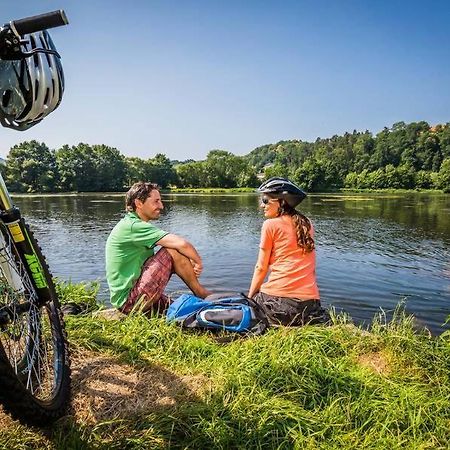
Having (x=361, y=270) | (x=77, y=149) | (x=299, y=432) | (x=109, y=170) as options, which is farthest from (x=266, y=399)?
(x=77, y=149)

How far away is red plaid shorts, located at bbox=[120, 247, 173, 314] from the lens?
175 inches

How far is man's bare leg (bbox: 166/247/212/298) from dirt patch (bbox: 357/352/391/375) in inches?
79.8

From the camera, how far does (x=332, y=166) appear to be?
122 metres

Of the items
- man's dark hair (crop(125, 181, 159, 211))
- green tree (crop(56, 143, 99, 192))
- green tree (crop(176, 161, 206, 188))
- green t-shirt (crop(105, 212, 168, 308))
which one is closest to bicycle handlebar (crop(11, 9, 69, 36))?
green t-shirt (crop(105, 212, 168, 308))

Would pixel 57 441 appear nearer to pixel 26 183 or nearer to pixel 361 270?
pixel 361 270

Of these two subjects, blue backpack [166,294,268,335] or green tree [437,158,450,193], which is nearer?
blue backpack [166,294,268,335]

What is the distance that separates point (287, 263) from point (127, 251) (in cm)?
182

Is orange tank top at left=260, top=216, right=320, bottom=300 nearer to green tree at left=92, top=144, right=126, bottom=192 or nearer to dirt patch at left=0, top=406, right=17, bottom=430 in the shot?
dirt patch at left=0, top=406, right=17, bottom=430

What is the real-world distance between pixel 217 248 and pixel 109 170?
90.0 metres

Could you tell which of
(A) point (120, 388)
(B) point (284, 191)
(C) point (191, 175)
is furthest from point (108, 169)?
(A) point (120, 388)

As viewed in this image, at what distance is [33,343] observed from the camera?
265cm

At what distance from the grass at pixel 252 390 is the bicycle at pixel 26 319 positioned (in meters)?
0.25

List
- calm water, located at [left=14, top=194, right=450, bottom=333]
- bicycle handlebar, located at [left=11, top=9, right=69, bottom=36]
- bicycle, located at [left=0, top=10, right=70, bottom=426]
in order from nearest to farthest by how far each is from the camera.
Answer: bicycle handlebar, located at [left=11, top=9, right=69, bottom=36], bicycle, located at [left=0, top=10, right=70, bottom=426], calm water, located at [left=14, top=194, right=450, bottom=333]

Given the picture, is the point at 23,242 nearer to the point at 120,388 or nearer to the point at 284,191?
the point at 120,388
